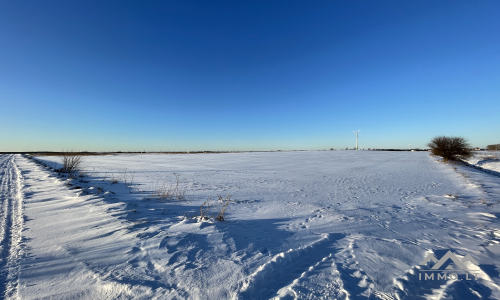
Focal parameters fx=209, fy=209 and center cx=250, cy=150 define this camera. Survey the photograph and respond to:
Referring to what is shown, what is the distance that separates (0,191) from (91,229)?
650 centimetres

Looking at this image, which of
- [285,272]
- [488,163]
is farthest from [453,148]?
[285,272]

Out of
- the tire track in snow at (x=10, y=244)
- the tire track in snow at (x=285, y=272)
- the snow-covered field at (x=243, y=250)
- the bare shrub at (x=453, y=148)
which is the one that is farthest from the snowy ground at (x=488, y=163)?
the tire track in snow at (x=10, y=244)

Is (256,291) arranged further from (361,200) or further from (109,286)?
(361,200)

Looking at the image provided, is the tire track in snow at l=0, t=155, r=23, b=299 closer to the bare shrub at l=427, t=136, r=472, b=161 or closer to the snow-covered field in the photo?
the snow-covered field

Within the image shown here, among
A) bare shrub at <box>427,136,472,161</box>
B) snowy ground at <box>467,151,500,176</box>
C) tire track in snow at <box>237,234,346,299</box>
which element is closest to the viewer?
tire track in snow at <box>237,234,346,299</box>

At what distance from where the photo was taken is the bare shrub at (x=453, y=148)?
78.1 feet

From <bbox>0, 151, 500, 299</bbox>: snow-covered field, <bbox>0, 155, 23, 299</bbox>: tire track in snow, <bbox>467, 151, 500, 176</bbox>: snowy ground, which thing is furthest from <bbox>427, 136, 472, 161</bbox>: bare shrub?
A: <bbox>0, 155, 23, 299</bbox>: tire track in snow

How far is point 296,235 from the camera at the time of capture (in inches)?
150

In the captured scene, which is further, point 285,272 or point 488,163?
point 488,163

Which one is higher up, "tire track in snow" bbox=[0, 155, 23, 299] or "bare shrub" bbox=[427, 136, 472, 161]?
"bare shrub" bbox=[427, 136, 472, 161]

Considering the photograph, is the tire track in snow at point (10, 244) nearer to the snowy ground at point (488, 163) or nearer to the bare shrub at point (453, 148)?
the snowy ground at point (488, 163)

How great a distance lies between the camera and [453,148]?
941 inches

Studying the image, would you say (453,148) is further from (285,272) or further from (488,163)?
(285,272)

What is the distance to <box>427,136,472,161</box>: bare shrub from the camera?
2380 cm
